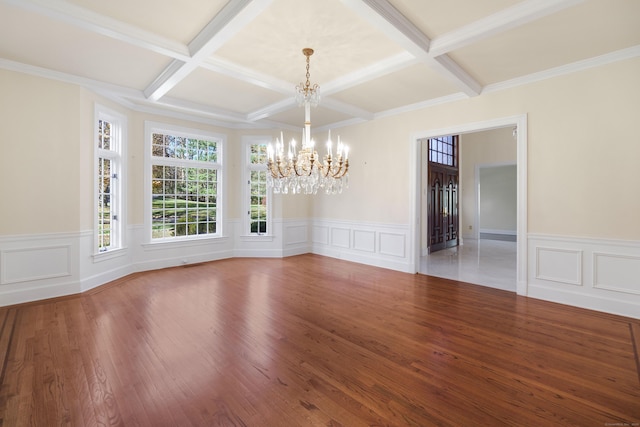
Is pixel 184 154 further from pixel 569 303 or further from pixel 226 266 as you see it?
pixel 569 303

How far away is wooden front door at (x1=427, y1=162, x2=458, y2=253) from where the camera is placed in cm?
736

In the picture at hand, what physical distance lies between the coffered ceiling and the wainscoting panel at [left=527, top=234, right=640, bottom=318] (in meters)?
2.15

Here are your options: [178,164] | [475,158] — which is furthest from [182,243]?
[475,158]

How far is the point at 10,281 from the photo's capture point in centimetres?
363

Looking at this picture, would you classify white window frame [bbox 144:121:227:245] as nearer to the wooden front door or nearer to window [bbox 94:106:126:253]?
window [bbox 94:106:126:253]

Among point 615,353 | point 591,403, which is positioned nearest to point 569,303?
point 615,353

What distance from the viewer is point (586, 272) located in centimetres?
355

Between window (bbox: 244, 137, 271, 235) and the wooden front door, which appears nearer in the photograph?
window (bbox: 244, 137, 271, 235)

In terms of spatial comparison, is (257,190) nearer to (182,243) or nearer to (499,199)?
(182,243)

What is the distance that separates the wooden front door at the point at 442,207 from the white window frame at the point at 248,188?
390 centimetres

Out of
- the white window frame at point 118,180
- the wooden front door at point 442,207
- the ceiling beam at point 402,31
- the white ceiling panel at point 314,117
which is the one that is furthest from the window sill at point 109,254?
the wooden front door at point 442,207

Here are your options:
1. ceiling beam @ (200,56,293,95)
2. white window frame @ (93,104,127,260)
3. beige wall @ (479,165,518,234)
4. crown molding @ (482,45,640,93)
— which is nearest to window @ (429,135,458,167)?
crown molding @ (482,45,640,93)

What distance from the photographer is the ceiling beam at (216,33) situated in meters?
2.39

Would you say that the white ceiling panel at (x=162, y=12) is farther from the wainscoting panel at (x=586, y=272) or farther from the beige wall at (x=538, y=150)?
the wainscoting panel at (x=586, y=272)
